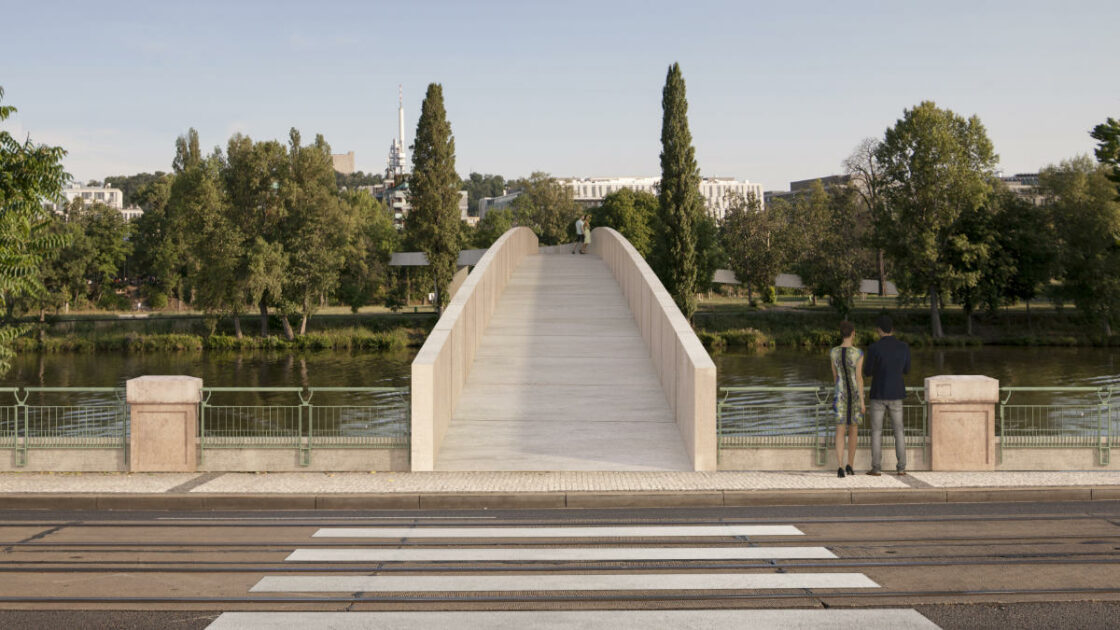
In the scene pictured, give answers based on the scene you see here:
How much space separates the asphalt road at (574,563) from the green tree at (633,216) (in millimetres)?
80397

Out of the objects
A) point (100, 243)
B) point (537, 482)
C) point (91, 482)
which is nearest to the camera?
point (537, 482)

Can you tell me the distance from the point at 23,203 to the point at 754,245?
229ft

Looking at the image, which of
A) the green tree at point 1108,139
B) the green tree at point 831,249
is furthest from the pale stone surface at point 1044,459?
the green tree at point 831,249

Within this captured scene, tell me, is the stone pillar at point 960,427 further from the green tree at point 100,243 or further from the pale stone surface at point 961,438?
the green tree at point 100,243

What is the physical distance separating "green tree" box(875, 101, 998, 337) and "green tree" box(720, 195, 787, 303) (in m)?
12.9

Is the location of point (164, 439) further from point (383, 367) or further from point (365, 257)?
point (365, 257)

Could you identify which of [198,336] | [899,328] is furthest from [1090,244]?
[198,336]

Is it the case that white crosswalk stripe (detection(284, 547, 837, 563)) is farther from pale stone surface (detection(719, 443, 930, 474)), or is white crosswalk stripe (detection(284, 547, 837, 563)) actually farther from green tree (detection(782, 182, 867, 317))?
green tree (detection(782, 182, 867, 317))

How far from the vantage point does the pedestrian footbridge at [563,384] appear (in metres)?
12.8

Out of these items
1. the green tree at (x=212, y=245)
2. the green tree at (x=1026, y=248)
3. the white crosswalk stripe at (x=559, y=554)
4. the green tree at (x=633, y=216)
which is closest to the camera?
the white crosswalk stripe at (x=559, y=554)

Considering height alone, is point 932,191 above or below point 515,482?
above

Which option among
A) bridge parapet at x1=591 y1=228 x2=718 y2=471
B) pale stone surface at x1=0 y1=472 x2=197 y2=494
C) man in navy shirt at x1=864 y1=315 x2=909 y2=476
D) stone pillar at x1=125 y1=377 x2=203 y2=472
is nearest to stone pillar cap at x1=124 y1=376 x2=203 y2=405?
stone pillar at x1=125 y1=377 x2=203 y2=472

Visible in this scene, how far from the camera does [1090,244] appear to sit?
6369cm

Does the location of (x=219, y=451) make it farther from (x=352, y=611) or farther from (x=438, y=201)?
(x=438, y=201)
